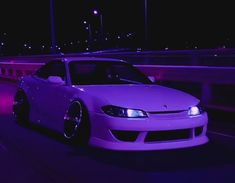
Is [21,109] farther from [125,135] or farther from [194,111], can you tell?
[194,111]

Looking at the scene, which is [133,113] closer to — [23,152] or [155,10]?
[23,152]

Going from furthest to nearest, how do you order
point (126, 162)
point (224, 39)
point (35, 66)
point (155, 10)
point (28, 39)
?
1. point (28, 39)
2. point (224, 39)
3. point (155, 10)
4. point (35, 66)
5. point (126, 162)

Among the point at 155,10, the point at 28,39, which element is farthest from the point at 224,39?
the point at 28,39

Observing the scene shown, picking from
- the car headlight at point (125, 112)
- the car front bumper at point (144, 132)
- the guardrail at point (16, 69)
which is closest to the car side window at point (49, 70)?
the car headlight at point (125, 112)

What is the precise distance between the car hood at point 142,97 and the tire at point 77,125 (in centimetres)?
29

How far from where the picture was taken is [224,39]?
284ft

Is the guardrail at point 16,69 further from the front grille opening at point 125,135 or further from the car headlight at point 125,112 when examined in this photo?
the front grille opening at point 125,135

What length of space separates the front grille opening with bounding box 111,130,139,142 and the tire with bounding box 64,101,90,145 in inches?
22.3

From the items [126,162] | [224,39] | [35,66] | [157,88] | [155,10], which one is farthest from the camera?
[224,39]

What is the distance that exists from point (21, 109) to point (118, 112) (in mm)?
3545

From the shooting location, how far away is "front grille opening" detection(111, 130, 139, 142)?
6.85 meters

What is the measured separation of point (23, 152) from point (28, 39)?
133 metres

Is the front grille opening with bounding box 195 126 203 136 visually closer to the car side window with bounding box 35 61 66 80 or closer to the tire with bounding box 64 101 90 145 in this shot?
the tire with bounding box 64 101 90 145

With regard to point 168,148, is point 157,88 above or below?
above
